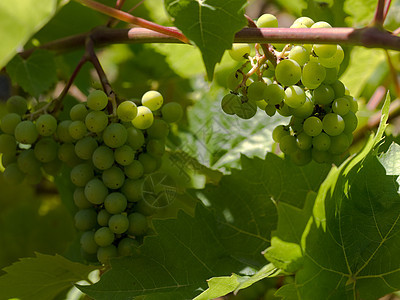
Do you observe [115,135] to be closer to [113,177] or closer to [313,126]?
[113,177]

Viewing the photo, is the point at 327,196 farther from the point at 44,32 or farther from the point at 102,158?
the point at 44,32

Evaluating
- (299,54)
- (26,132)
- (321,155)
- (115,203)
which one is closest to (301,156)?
(321,155)

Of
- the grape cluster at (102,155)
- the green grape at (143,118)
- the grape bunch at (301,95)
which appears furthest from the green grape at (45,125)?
the grape bunch at (301,95)

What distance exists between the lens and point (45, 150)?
69 cm

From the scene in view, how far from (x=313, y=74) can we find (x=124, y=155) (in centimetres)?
24

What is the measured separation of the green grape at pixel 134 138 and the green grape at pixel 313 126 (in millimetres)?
204

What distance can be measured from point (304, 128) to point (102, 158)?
0.23 meters

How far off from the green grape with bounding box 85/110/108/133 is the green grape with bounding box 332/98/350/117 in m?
0.26

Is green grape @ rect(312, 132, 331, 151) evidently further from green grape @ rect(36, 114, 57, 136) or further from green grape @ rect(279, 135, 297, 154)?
green grape @ rect(36, 114, 57, 136)

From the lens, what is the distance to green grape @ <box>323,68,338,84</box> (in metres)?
0.58

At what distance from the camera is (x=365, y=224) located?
59 centimetres

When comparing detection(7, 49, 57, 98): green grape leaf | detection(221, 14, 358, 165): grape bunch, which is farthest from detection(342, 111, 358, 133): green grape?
detection(7, 49, 57, 98): green grape leaf

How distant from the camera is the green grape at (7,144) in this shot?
703mm

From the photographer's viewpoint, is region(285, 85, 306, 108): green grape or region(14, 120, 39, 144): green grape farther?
region(14, 120, 39, 144): green grape
